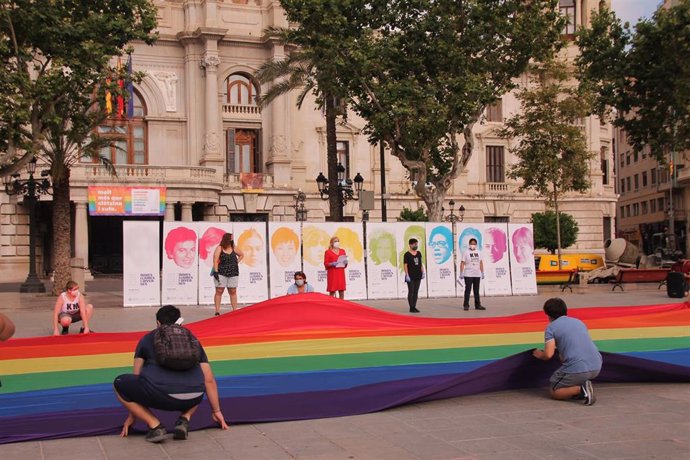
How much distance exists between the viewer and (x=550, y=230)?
46812 mm

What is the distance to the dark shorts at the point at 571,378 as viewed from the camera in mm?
8039

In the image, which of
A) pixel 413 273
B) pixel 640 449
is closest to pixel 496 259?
pixel 413 273

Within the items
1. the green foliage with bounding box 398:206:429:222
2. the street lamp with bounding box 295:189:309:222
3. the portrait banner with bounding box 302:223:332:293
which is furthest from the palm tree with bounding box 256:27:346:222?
the green foliage with bounding box 398:206:429:222

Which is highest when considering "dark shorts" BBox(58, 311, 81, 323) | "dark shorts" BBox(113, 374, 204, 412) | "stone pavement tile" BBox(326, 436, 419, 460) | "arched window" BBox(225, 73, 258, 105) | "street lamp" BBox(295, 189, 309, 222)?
"arched window" BBox(225, 73, 258, 105)

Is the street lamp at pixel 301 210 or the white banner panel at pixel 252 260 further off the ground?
the street lamp at pixel 301 210

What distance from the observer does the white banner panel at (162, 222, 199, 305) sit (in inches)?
784

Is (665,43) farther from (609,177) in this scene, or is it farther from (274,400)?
(609,177)

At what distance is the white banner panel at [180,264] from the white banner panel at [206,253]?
0.43 feet

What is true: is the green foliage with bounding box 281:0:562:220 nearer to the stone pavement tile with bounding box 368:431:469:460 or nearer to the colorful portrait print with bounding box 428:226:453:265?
the colorful portrait print with bounding box 428:226:453:265

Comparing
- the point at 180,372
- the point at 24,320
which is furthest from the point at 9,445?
the point at 24,320

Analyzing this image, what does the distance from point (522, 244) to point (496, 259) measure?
3.19 feet

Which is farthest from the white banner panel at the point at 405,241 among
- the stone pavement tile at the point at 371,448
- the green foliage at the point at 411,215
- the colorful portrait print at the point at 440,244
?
the green foliage at the point at 411,215

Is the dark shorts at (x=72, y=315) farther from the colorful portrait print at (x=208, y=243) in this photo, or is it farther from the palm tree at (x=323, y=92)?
the palm tree at (x=323, y=92)

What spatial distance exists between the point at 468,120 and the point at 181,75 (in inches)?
984
